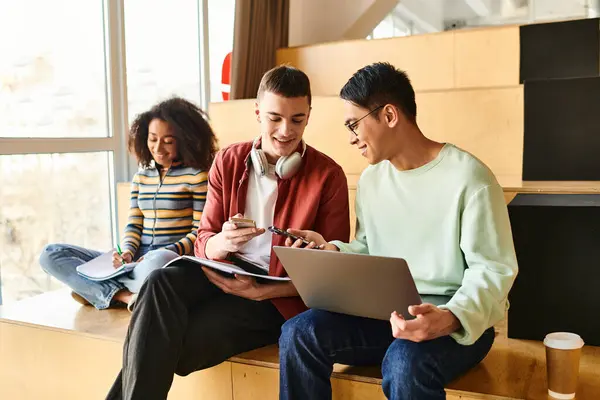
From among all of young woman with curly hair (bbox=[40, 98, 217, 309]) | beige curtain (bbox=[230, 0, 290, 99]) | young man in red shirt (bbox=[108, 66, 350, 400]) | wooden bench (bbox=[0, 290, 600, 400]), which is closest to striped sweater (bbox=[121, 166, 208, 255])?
young woman with curly hair (bbox=[40, 98, 217, 309])

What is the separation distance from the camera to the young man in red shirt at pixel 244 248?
1.48 m

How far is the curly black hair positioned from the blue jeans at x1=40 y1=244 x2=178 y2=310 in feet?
1.08

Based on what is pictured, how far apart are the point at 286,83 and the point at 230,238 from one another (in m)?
0.42

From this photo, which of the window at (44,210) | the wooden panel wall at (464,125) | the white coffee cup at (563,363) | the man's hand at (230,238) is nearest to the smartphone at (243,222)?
the man's hand at (230,238)

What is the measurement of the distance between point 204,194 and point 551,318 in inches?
44.7

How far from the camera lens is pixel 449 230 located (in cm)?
134

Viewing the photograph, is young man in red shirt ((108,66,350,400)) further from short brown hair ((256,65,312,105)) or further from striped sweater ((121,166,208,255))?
striped sweater ((121,166,208,255))

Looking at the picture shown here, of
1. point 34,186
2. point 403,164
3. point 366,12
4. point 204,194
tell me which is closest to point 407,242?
point 403,164

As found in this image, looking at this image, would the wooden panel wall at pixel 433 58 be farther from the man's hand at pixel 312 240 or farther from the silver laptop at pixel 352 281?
the silver laptop at pixel 352 281

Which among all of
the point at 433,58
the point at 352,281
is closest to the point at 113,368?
the point at 352,281

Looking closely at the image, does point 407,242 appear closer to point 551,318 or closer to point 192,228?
point 551,318

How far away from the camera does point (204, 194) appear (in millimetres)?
2148

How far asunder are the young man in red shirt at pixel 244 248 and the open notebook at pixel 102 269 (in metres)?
0.42

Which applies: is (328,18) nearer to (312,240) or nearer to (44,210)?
(44,210)
